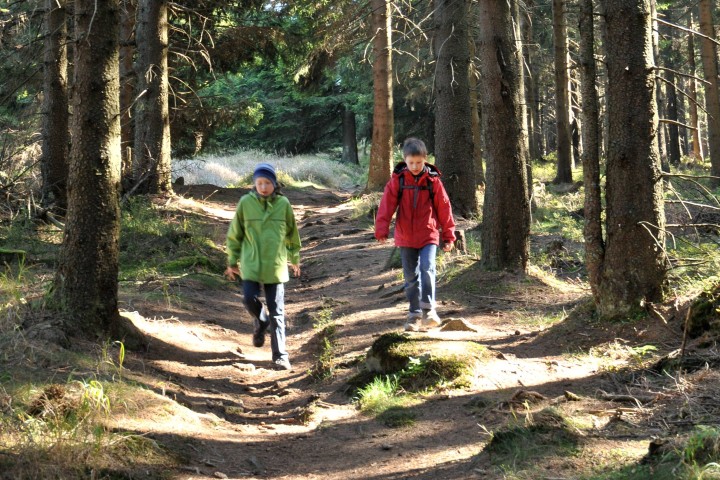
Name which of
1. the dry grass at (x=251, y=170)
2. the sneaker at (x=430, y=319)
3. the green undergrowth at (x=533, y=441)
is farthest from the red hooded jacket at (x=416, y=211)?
the dry grass at (x=251, y=170)

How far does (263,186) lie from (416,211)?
161 cm

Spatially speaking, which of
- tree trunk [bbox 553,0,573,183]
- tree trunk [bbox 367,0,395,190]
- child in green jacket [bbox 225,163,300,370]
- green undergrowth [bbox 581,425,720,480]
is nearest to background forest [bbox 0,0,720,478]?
green undergrowth [bbox 581,425,720,480]

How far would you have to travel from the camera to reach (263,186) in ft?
24.6

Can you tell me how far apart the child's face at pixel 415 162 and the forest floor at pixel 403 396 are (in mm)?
1694

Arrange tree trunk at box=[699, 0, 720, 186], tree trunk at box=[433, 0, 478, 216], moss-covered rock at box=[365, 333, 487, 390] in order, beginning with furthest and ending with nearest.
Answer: tree trunk at box=[699, 0, 720, 186] < tree trunk at box=[433, 0, 478, 216] < moss-covered rock at box=[365, 333, 487, 390]

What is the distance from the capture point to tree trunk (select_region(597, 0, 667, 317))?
649cm

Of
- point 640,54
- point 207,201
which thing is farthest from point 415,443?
point 207,201

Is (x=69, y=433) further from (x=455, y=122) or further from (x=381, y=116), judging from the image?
(x=381, y=116)

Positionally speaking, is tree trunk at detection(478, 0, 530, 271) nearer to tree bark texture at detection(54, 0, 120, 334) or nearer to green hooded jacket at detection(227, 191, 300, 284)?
green hooded jacket at detection(227, 191, 300, 284)

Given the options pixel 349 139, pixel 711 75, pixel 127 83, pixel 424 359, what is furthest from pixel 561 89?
pixel 349 139

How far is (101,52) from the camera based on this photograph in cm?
676

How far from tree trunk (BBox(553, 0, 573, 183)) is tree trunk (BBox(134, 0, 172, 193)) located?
9951 mm

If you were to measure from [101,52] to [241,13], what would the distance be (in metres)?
15.8

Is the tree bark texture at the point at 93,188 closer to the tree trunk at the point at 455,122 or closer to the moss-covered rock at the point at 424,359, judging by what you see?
the moss-covered rock at the point at 424,359
